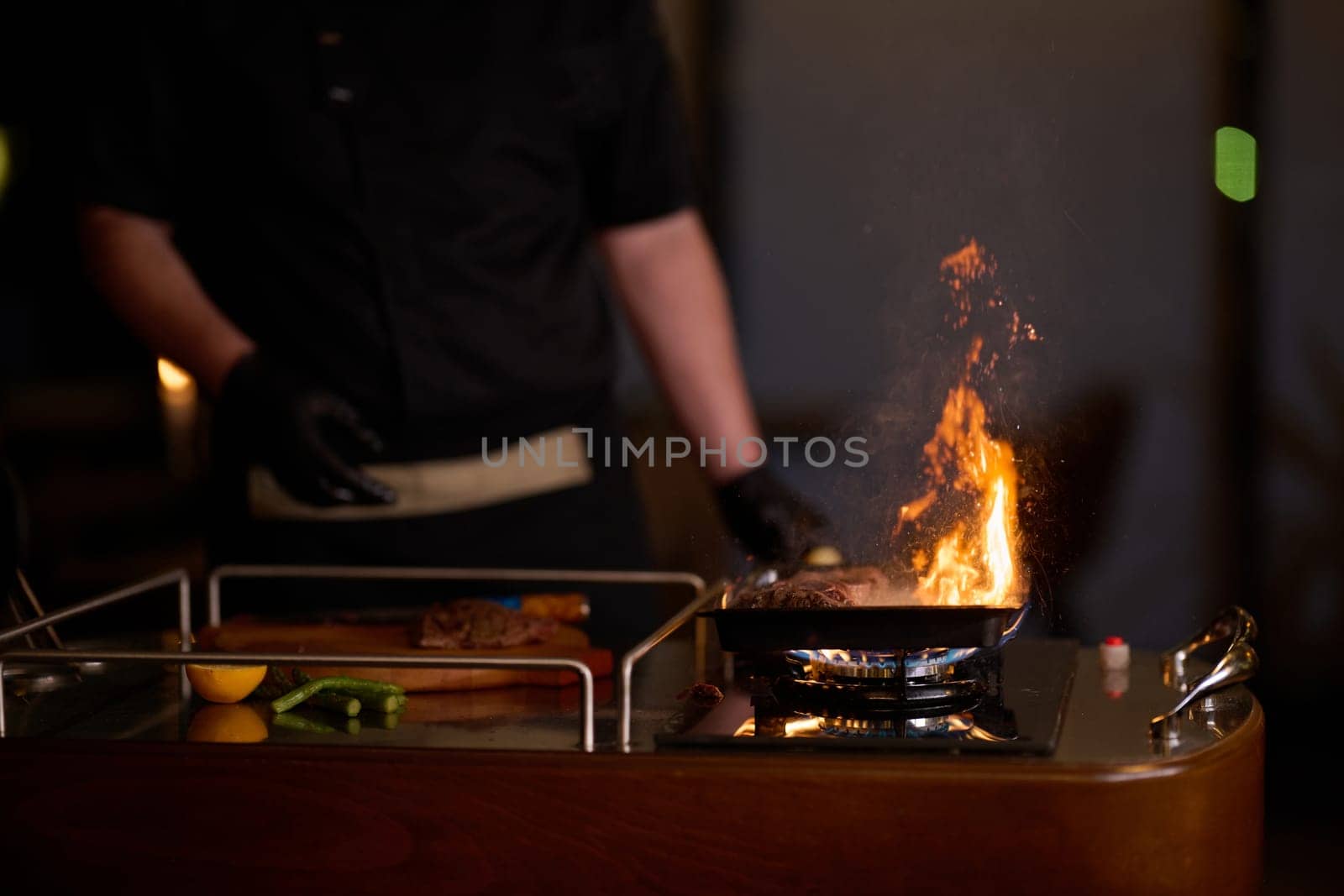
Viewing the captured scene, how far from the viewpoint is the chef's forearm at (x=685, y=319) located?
1.92 meters

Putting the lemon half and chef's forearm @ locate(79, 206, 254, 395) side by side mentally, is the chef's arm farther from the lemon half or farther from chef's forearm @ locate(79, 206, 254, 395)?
the lemon half

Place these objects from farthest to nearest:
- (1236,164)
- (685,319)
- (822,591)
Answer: (1236,164) → (685,319) → (822,591)

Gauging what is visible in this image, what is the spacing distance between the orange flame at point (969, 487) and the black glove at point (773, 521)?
0.17 metres

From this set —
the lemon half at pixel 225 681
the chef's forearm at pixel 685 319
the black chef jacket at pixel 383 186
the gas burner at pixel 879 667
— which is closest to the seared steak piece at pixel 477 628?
the lemon half at pixel 225 681

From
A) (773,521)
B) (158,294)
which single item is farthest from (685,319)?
(158,294)

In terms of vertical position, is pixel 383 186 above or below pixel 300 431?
above

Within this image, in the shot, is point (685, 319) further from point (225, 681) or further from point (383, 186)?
point (225, 681)

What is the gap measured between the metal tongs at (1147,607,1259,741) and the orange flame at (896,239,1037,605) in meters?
0.16

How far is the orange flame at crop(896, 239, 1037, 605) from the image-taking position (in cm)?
115

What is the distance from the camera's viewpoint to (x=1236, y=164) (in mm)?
2691

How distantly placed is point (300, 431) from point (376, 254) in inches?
10.4

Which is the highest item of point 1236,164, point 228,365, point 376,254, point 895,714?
point 1236,164

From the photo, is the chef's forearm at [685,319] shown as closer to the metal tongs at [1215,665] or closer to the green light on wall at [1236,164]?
the metal tongs at [1215,665]

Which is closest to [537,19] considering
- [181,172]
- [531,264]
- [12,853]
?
[531,264]
